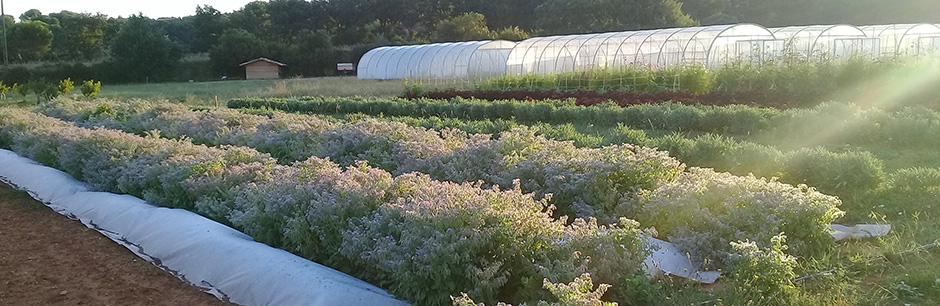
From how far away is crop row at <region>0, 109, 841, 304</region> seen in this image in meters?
3.72

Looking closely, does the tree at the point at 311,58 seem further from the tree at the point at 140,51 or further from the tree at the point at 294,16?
the tree at the point at 140,51

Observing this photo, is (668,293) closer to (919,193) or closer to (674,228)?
(674,228)

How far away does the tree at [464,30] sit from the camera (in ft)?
145

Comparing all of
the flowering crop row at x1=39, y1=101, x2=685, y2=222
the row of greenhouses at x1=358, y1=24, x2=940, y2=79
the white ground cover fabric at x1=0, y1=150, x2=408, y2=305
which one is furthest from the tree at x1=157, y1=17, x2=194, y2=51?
the white ground cover fabric at x1=0, y1=150, x2=408, y2=305

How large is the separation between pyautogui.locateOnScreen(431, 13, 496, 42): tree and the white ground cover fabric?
37.8 metres

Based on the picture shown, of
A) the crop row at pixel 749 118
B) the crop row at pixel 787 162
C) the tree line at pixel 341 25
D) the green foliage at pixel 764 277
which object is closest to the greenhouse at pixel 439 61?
the tree line at pixel 341 25

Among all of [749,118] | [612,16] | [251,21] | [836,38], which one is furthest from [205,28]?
[749,118]

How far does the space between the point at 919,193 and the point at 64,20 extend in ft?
187

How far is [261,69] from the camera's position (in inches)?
1678

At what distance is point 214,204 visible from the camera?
612cm

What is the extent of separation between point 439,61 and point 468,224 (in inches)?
992

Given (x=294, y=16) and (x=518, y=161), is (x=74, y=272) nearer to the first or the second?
(x=518, y=161)

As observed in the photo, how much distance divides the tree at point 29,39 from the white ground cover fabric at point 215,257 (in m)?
44.7

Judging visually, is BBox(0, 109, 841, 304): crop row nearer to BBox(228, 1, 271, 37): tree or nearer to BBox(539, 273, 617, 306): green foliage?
BBox(539, 273, 617, 306): green foliage
